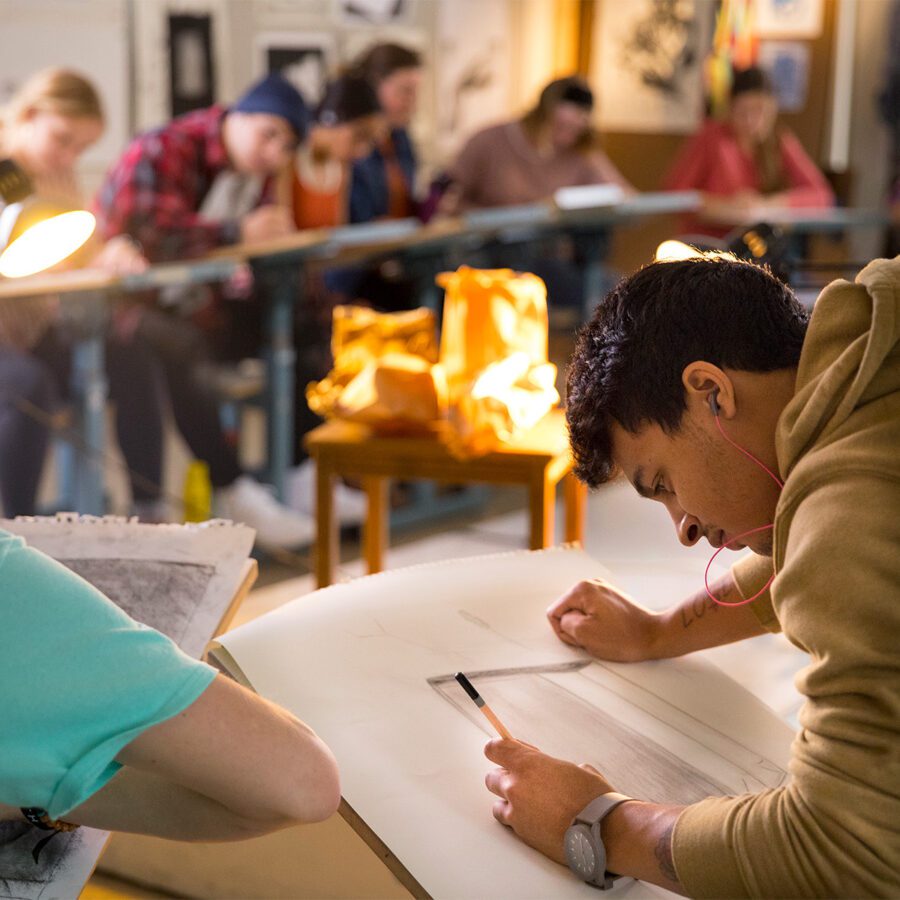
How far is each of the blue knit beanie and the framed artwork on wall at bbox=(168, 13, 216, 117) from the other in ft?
0.49

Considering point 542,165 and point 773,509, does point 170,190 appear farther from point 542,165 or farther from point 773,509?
point 773,509

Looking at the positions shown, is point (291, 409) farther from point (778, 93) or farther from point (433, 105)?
point (778, 93)

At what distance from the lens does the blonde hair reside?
3.09 meters

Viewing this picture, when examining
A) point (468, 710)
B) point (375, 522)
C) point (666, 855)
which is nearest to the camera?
point (666, 855)

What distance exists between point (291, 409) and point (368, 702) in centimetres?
260

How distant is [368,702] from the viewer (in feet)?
3.69

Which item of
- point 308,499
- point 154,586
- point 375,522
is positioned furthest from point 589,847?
point 308,499

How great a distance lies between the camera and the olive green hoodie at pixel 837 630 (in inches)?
31.8

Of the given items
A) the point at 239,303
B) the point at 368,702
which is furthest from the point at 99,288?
the point at 368,702

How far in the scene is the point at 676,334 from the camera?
39.1 inches

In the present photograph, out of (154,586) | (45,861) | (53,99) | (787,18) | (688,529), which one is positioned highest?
(787,18)

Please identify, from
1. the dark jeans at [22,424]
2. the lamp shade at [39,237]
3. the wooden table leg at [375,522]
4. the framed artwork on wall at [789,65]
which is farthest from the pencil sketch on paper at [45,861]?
the framed artwork on wall at [789,65]

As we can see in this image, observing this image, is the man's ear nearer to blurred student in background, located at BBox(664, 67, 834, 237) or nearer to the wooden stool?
the wooden stool

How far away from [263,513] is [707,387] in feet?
8.74
